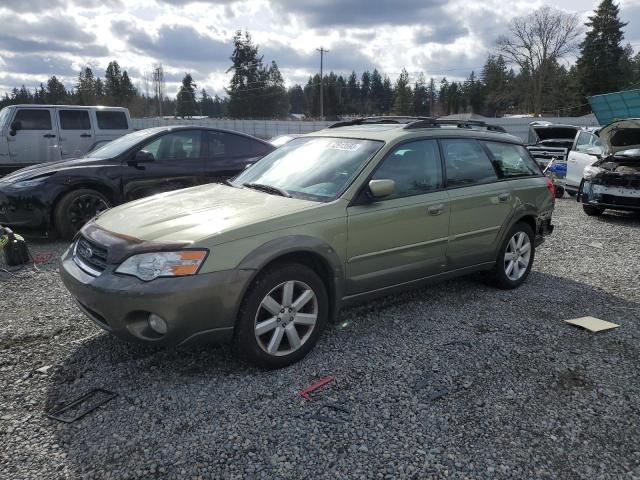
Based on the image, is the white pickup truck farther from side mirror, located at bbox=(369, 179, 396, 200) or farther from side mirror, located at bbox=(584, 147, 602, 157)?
side mirror, located at bbox=(584, 147, 602, 157)

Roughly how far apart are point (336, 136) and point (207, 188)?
4.11 feet

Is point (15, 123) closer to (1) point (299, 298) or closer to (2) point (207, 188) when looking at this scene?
(2) point (207, 188)

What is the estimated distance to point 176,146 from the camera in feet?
24.4

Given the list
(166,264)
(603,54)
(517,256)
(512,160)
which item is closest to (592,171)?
(512,160)

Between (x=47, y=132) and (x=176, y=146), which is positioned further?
(x=47, y=132)

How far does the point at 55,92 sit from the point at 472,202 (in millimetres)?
102722

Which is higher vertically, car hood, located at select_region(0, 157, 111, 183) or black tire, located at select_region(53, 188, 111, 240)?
car hood, located at select_region(0, 157, 111, 183)

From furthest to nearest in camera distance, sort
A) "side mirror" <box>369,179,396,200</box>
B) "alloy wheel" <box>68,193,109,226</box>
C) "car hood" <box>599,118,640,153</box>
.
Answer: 1. "car hood" <box>599,118,640,153</box>
2. "alloy wheel" <box>68,193,109,226</box>
3. "side mirror" <box>369,179,396,200</box>

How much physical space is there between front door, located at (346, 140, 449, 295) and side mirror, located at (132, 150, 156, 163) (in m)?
4.18

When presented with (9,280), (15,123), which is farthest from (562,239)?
(15,123)

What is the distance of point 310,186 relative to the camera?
398cm

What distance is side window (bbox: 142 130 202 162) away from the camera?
7.32 metres

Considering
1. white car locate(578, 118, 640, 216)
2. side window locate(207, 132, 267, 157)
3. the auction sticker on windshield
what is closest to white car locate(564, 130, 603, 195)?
white car locate(578, 118, 640, 216)

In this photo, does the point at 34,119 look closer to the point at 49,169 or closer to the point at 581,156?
the point at 49,169
